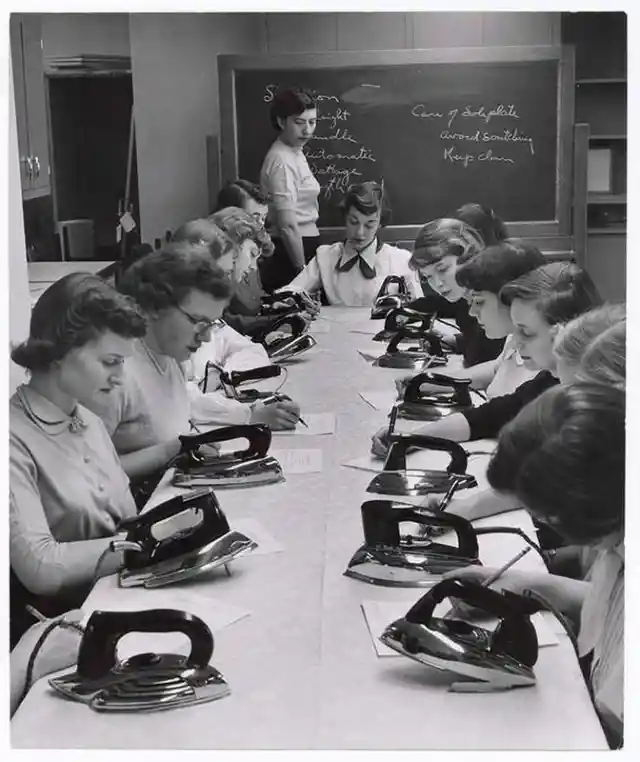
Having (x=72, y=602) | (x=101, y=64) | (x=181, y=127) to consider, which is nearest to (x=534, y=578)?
(x=72, y=602)

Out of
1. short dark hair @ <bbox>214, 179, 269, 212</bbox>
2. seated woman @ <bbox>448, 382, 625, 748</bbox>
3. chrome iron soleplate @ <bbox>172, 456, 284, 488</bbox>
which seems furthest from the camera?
chrome iron soleplate @ <bbox>172, 456, 284, 488</bbox>

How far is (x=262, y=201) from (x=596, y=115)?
2.26ft

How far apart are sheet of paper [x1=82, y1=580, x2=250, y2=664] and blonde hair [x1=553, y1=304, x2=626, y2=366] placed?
79 cm

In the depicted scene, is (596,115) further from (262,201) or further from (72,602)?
(72,602)

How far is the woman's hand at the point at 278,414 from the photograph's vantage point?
8.30 feet

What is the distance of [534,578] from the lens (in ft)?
6.91

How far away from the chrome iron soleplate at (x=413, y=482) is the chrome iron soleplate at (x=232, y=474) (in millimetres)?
223

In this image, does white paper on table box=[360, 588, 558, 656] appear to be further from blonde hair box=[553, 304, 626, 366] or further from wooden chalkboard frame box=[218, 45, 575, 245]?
wooden chalkboard frame box=[218, 45, 575, 245]

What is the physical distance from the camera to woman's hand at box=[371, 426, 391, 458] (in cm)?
246

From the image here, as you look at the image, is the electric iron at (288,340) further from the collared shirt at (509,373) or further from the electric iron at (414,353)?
the collared shirt at (509,373)

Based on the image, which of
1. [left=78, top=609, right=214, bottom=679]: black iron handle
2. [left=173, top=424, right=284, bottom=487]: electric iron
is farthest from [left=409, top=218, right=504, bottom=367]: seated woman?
[left=78, top=609, right=214, bottom=679]: black iron handle

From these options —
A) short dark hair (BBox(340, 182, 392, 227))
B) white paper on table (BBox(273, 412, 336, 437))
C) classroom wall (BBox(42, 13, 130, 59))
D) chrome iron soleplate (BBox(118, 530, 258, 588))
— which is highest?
classroom wall (BBox(42, 13, 130, 59))

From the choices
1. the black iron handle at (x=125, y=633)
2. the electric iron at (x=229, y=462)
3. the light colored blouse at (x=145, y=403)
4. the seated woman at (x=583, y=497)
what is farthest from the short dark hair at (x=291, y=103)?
the black iron handle at (x=125, y=633)

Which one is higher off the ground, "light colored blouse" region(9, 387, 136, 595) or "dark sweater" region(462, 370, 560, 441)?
"dark sweater" region(462, 370, 560, 441)
